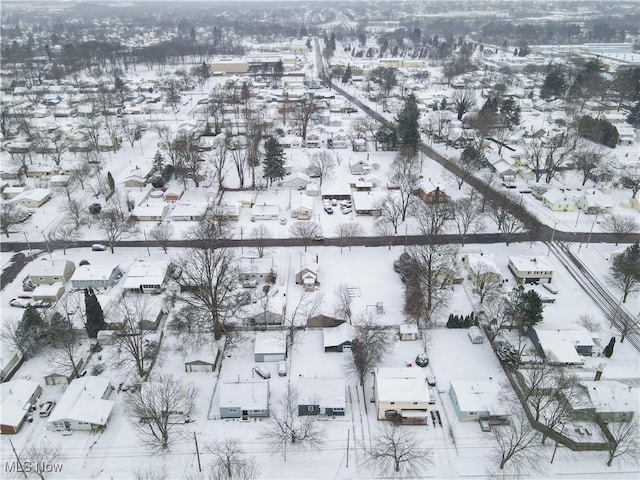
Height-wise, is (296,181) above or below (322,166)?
below

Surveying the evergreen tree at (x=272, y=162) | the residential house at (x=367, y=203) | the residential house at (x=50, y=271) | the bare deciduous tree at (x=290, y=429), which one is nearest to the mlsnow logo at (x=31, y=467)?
the bare deciduous tree at (x=290, y=429)

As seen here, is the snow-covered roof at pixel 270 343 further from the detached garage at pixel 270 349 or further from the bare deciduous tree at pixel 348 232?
the bare deciduous tree at pixel 348 232

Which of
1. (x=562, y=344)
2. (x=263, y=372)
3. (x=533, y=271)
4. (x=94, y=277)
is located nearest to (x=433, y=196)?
(x=533, y=271)

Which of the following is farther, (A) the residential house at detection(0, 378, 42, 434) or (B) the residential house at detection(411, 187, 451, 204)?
(B) the residential house at detection(411, 187, 451, 204)

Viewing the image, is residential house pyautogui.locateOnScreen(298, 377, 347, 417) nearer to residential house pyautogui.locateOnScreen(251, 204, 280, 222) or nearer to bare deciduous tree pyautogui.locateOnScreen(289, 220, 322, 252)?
bare deciduous tree pyautogui.locateOnScreen(289, 220, 322, 252)

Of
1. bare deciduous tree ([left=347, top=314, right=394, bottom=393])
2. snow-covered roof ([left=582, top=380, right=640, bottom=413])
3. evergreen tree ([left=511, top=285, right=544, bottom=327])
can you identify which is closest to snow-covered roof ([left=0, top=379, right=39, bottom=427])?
bare deciduous tree ([left=347, top=314, right=394, bottom=393])

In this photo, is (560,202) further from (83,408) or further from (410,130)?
(83,408)

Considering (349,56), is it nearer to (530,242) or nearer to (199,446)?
(530,242)
